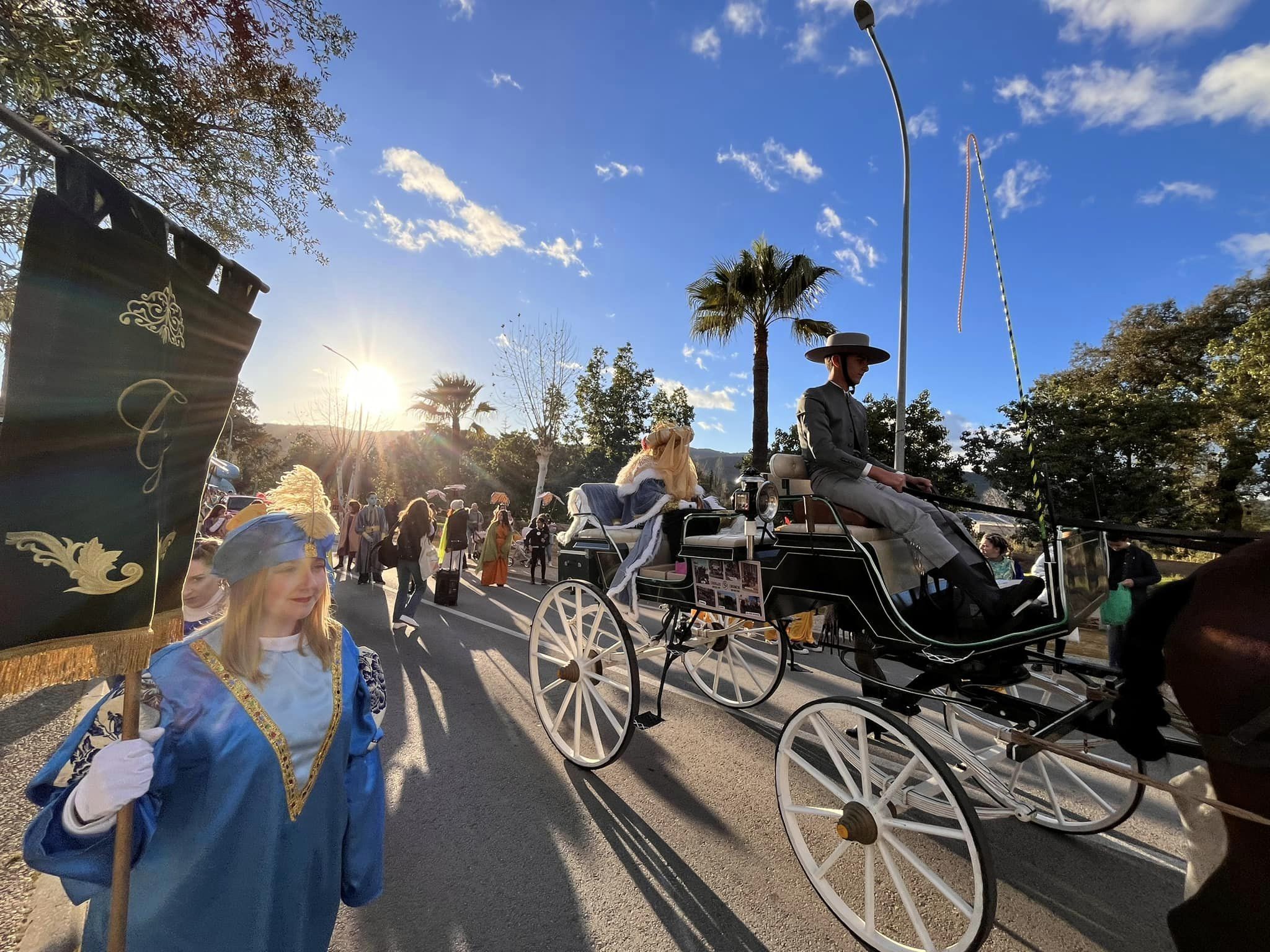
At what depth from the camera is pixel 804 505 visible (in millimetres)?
3123

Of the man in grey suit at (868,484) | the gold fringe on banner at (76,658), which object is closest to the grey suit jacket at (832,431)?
the man in grey suit at (868,484)

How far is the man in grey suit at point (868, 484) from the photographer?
8.70 feet

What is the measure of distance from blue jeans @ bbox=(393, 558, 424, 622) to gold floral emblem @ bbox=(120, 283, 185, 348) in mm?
6662

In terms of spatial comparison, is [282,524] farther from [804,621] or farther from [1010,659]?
[804,621]

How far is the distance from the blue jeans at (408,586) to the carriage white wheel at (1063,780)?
6377mm

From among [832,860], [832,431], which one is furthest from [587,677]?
[832,431]

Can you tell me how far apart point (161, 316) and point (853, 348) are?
10.6 ft

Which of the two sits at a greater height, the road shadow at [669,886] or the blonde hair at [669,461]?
the blonde hair at [669,461]

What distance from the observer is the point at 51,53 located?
4.38 metres

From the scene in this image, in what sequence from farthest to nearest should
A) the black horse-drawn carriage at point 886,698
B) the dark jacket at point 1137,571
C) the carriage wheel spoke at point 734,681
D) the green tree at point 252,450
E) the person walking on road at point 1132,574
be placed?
1. the green tree at point 252,450
2. the dark jacket at point 1137,571
3. the person walking on road at point 1132,574
4. the carriage wheel spoke at point 734,681
5. the black horse-drawn carriage at point 886,698

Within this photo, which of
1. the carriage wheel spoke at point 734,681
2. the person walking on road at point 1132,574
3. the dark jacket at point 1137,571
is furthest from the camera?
Result: the dark jacket at point 1137,571

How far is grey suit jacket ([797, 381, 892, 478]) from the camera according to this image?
9.75 feet

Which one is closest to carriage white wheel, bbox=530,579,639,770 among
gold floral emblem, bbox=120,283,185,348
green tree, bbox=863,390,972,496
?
gold floral emblem, bbox=120,283,185,348

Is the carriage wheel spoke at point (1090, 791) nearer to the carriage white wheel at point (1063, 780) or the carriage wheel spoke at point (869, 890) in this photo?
the carriage white wheel at point (1063, 780)
